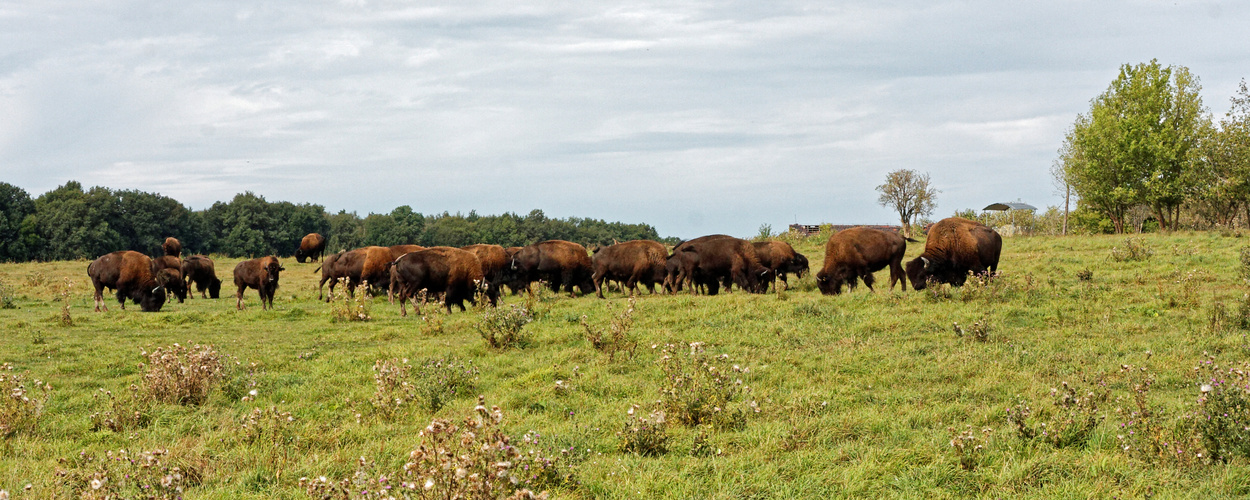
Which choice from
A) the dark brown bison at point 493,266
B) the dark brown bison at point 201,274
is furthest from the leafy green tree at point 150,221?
the dark brown bison at point 493,266

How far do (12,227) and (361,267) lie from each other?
55681 mm

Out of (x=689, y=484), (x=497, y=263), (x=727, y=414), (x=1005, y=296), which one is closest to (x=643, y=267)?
(x=497, y=263)

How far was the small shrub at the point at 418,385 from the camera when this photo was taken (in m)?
8.76

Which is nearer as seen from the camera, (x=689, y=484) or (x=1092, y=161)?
(x=689, y=484)

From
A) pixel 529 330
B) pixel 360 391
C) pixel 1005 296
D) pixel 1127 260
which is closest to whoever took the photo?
pixel 360 391

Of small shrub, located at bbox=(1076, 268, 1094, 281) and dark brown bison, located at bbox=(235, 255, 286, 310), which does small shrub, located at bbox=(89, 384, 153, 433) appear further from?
small shrub, located at bbox=(1076, 268, 1094, 281)

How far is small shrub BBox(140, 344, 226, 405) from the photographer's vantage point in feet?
30.2

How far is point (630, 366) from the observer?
10836 millimetres

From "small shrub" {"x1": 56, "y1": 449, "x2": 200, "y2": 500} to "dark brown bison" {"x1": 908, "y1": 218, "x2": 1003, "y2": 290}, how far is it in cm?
1645

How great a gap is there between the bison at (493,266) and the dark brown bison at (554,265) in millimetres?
375

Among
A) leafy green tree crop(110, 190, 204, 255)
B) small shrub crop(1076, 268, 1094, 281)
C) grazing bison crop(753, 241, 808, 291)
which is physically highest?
leafy green tree crop(110, 190, 204, 255)

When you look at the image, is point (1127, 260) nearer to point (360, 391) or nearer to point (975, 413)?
point (975, 413)

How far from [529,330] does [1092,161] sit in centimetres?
4431

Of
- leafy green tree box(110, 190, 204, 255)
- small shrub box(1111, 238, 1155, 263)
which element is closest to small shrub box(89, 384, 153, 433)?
small shrub box(1111, 238, 1155, 263)
